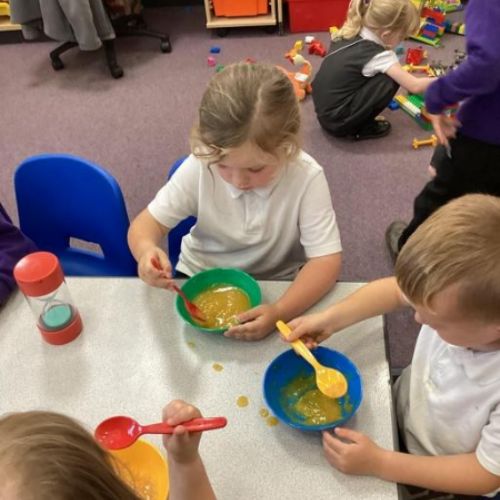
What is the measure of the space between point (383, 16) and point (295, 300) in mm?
1560

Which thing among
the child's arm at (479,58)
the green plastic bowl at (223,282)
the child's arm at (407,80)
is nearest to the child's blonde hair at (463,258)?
the green plastic bowl at (223,282)

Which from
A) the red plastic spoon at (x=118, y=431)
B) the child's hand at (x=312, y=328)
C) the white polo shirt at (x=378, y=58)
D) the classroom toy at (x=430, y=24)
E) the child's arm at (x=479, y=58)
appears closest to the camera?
the red plastic spoon at (x=118, y=431)

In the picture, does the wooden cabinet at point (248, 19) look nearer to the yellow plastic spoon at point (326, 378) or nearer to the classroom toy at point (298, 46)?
the classroom toy at point (298, 46)

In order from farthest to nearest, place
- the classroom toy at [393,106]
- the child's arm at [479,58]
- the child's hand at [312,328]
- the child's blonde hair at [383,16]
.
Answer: the classroom toy at [393,106]
the child's blonde hair at [383,16]
the child's arm at [479,58]
the child's hand at [312,328]

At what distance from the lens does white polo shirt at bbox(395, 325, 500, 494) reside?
760 mm

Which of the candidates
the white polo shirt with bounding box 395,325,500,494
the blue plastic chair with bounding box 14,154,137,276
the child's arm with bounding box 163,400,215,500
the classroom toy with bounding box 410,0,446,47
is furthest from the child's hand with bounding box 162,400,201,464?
the classroom toy with bounding box 410,0,446,47

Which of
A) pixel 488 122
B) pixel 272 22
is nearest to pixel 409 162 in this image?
pixel 488 122

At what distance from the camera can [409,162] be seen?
7.61 feet

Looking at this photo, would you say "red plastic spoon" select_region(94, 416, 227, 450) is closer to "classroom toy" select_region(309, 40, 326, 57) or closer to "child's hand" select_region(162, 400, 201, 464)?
"child's hand" select_region(162, 400, 201, 464)

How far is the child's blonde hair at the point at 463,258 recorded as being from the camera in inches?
26.4

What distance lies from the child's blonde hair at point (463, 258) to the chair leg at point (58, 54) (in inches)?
113

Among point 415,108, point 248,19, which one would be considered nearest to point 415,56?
point 415,108

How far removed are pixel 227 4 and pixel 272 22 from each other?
273 millimetres

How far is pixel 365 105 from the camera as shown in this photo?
90.7 inches
